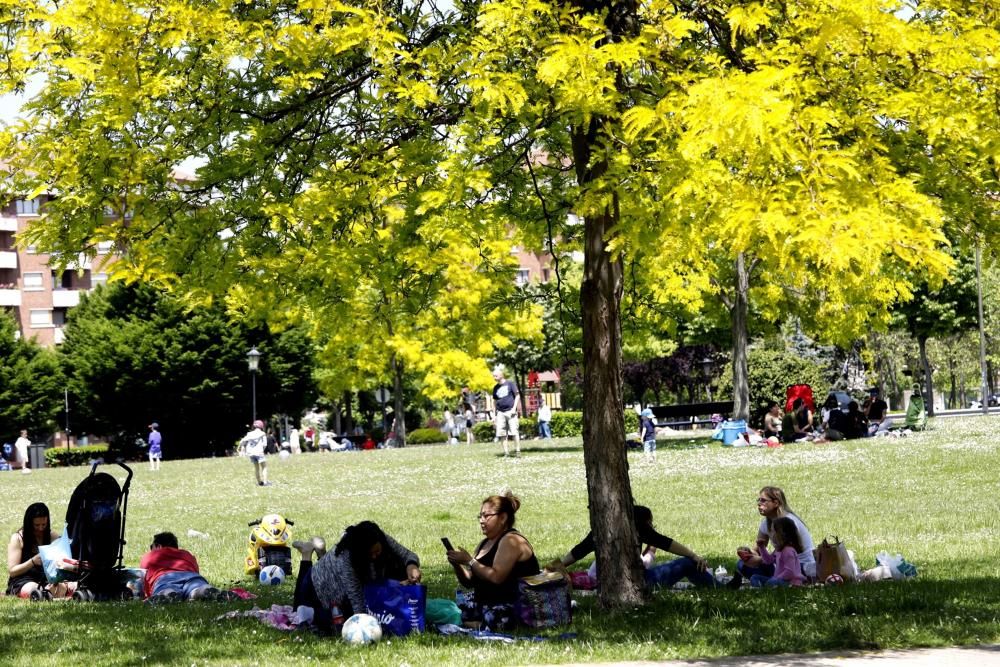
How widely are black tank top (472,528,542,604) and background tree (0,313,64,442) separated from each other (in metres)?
69.3

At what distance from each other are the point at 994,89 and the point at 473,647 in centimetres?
515

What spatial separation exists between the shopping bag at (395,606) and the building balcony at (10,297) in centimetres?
9680

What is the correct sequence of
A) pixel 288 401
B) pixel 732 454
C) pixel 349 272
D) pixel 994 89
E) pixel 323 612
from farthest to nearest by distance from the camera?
1. pixel 288 401
2. pixel 732 454
3. pixel 349 272
4. pixel 323 612
5. pixel 994 89

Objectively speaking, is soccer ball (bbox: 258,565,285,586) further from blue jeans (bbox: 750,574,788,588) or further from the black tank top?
blue jeans (bbox: 750,574,788,588)

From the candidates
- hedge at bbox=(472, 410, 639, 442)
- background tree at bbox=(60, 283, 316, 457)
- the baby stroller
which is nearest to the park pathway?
the baby stroller

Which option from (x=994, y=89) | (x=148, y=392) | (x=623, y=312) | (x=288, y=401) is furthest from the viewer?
(x=288, y=401)

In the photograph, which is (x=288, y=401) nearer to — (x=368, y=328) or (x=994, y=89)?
(x=368, y=328)

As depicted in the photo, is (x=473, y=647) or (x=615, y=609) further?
(x=615, y=609)

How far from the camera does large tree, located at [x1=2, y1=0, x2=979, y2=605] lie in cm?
731

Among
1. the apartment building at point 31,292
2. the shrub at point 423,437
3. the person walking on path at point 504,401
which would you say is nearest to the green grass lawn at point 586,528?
the person walking on path at point 504,401

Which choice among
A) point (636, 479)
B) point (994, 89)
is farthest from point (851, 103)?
point (636, 479)

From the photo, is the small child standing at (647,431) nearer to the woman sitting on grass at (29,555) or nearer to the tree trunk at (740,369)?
the tree trunk at (740,369)

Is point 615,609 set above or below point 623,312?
below

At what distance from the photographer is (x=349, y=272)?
11711 mm
